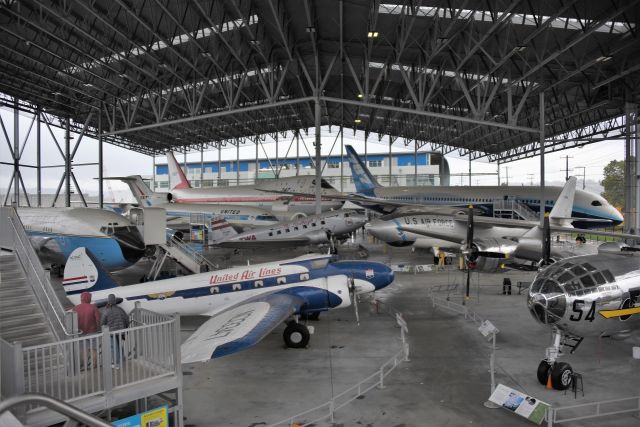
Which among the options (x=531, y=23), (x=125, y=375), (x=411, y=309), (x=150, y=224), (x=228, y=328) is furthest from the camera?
(x=531, y=23)

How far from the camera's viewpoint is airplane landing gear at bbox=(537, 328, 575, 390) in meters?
10.2

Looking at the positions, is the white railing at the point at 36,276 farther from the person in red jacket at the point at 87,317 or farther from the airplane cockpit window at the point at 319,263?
the airplane cockpit window at the point at 319,263

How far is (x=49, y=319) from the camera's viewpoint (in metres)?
8.02

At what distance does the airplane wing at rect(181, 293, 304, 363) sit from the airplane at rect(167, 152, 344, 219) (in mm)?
26342

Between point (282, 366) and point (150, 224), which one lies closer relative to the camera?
point (282, 366)

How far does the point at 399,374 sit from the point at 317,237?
18815mm

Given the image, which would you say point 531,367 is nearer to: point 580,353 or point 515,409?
point 580,353

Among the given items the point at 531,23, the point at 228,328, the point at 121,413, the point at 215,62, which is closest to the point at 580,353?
the point at 228,328

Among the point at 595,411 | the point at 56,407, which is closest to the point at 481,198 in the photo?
the point at 595,411

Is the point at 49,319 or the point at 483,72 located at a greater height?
the point at 483,72

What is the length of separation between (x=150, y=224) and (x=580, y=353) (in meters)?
16.7

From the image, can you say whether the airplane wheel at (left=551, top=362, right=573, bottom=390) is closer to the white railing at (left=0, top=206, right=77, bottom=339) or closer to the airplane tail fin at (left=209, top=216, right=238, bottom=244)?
the white railing at (left=0, top=206, right=77, bottom=339)

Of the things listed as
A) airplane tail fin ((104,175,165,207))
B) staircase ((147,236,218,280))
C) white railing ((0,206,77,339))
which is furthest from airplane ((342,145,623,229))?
white railing ((0,206,77,339))

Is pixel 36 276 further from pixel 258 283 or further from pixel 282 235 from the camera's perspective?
pixel 282 235
